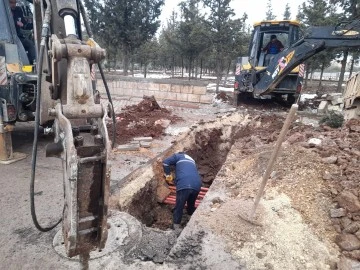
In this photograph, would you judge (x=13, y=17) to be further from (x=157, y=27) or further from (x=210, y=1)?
(x=157, y=27)

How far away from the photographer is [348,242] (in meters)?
2.98

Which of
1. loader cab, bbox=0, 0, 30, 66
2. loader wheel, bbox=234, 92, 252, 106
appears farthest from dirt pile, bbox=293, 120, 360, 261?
loader wheel, bbox=234, 92, 252, 106

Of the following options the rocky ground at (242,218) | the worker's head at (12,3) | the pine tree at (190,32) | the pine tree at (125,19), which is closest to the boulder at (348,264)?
the rocky ground at (242,218)

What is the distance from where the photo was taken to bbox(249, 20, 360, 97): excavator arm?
6.95 m

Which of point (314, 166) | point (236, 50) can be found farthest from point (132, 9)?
point (314, 166)

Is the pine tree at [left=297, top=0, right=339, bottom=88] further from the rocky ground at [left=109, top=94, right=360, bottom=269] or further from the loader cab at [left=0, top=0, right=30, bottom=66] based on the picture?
the loader cab at [left=0, top=0, right=30, bottom=66]

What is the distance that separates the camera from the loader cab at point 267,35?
34.3 feet

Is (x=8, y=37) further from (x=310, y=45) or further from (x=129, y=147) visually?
(x=310, y=45)

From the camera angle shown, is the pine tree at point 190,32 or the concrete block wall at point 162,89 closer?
the concrete block wall at point 162,89

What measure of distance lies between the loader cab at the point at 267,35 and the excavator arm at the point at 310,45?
1785mm

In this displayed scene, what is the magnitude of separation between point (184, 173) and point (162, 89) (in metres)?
8.94

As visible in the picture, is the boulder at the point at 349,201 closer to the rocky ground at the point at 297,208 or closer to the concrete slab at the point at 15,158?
the rocky ground at the point at 297,208

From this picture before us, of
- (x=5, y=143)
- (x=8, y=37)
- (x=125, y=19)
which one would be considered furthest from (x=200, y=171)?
(x=125, y=19)

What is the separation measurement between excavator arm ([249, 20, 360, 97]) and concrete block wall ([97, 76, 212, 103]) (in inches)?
128
